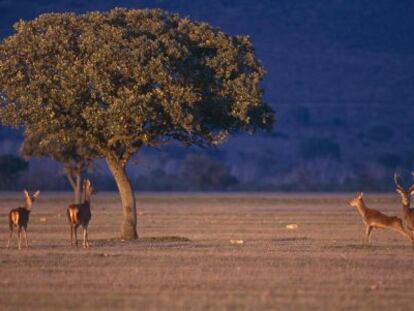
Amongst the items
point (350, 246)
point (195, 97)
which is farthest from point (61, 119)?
point (350, 246)

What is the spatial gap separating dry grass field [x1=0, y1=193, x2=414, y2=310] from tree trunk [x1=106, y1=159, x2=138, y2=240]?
1251 millimetres

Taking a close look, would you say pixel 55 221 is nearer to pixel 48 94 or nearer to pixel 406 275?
pixel 48 94

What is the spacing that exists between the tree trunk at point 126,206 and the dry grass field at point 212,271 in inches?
49.3

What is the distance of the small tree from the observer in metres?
38.2

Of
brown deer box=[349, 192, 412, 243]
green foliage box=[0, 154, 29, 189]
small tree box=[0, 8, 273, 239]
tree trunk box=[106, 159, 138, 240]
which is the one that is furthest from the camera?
green foliage box=[0, 154, 29, 189]

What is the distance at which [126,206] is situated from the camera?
136 feet

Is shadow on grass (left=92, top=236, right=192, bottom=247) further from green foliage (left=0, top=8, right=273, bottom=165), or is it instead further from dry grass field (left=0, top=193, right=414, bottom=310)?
green foliage (left=0, top=8, right=273, bottom=165)

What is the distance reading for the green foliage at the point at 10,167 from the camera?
108062mm

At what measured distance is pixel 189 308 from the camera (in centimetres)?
2181

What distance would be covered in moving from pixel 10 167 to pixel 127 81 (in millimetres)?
71699

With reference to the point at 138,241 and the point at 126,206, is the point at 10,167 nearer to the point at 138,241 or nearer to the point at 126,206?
the point at 126,206

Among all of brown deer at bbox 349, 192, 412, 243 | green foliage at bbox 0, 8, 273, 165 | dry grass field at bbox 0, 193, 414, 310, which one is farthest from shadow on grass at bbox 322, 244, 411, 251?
green foliage at bbox 0, 8, 273, 165

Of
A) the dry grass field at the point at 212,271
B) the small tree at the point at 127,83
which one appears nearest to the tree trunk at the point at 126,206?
the small tree at the point at 127,83

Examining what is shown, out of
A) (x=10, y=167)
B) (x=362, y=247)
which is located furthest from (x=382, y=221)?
(x=10, y=167)
